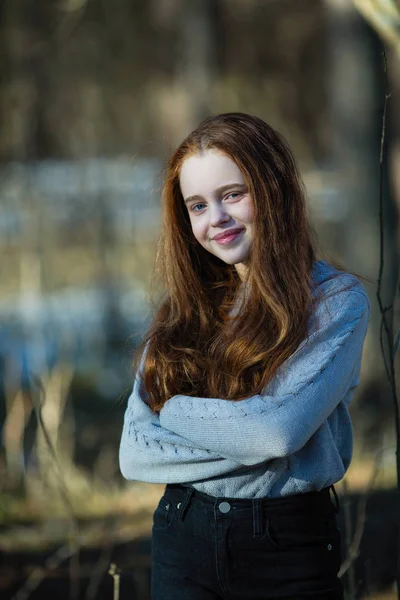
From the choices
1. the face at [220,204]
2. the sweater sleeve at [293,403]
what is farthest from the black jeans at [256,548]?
the face at [220,204]

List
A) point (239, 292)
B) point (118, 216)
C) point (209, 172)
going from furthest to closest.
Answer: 1. point (118, 216)
2. point (239, 292)
3. point (209, 172)

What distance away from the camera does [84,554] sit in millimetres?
4191

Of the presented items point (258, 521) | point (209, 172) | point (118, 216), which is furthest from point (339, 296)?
point (118, 216)

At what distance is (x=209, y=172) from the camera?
2.05 metres

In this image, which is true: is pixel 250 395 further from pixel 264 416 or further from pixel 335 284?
pixel 335 284

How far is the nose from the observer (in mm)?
2045

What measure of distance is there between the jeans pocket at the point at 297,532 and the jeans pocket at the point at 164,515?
25 cm

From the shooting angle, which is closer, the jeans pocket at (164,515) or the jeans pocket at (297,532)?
the jeans pocket at (297,532)

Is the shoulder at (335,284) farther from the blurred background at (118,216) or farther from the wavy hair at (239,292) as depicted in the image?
the blurred background at (118,216)

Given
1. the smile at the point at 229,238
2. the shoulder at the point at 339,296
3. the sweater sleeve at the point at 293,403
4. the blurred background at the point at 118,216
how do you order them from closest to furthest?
1. the sweater sleeve at the point at 293,403
2. the shoulder at the point at 339,296
3. the smile at the point at 229,238
4. the blurred background at the point at 118,216

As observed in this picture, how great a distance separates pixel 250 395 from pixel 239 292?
0.30 m

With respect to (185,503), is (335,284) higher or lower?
higher

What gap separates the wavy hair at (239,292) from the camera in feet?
6.58

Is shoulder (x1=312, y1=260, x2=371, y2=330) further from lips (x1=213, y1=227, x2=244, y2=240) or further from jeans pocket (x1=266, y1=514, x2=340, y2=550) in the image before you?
jeans pocket (x1=266, y1=514, x2=340, y2=550)
